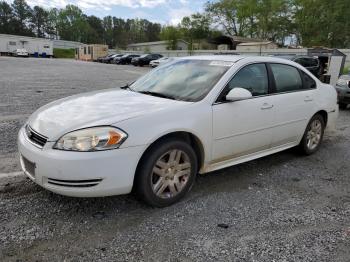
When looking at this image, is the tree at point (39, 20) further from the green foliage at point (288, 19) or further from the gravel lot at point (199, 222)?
the gravel lot at point (199, 222)

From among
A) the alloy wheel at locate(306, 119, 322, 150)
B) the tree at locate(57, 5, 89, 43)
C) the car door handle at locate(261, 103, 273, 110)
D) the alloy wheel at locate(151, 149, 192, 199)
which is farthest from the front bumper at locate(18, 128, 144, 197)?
the tree at locate(57, 5, 89, 43)

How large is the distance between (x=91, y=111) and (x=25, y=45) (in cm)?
6897

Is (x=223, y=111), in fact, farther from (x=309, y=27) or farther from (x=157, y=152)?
(x=309, y=27)

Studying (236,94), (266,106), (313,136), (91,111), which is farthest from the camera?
(313,136)

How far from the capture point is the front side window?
13.1 feet

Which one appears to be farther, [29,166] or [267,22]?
[267,22]

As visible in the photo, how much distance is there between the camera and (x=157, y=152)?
3207mm

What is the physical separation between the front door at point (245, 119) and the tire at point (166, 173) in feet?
1.33

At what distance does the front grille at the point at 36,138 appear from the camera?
3.08m

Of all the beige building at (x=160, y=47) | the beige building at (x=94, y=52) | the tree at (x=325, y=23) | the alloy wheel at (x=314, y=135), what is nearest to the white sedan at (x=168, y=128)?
the alloy wheel at (x=314, y=135)

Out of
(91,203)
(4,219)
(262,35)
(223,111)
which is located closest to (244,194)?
(223,111)

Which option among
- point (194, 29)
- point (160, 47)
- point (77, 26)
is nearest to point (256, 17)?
point (194, 29)

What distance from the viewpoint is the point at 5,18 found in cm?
10344

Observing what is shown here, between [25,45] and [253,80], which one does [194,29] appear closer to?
[25,45]
